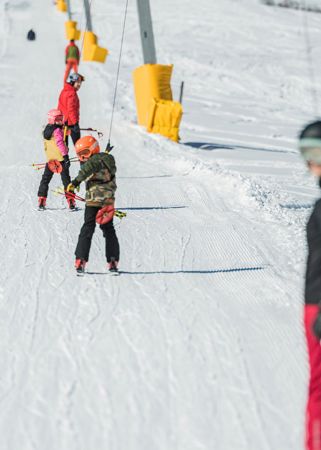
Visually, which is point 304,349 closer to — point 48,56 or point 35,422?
point 35,422

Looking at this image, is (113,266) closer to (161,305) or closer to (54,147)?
(161,305)

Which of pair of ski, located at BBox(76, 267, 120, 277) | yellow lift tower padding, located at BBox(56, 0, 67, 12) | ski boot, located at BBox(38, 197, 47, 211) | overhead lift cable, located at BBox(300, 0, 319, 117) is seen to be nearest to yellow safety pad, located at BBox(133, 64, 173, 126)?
overhead lift cable, located at BBox(300, 0, 319, 117)

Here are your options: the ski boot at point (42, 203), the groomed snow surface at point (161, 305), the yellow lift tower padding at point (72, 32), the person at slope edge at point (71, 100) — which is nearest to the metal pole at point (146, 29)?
the groomed snow surface at point (161, 305)

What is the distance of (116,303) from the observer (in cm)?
564

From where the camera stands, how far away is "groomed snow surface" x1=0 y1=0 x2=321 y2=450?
12.7 feet

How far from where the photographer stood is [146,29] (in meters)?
15.2

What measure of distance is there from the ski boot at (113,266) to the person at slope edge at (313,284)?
3290 millimetres

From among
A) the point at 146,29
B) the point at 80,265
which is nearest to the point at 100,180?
the point at 80,265

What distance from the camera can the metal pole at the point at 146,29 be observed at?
15016 millimetres

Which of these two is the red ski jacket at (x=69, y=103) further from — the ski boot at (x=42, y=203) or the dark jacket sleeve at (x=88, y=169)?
the dark jacket sleeve at (x=88, y=169)

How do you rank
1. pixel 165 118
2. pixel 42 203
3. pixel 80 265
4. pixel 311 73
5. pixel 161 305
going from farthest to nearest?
pixel 165 118 → pixel 311 73 → pixel 42 203 → pixel 80 265 → pixel 161 305

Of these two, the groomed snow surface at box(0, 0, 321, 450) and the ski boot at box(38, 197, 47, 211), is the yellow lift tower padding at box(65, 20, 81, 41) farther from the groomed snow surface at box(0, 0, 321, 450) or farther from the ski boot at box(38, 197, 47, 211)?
the ski boot at box(38, 197, 47, 211)

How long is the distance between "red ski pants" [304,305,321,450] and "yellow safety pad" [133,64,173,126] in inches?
479

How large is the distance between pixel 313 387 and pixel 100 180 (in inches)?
129
